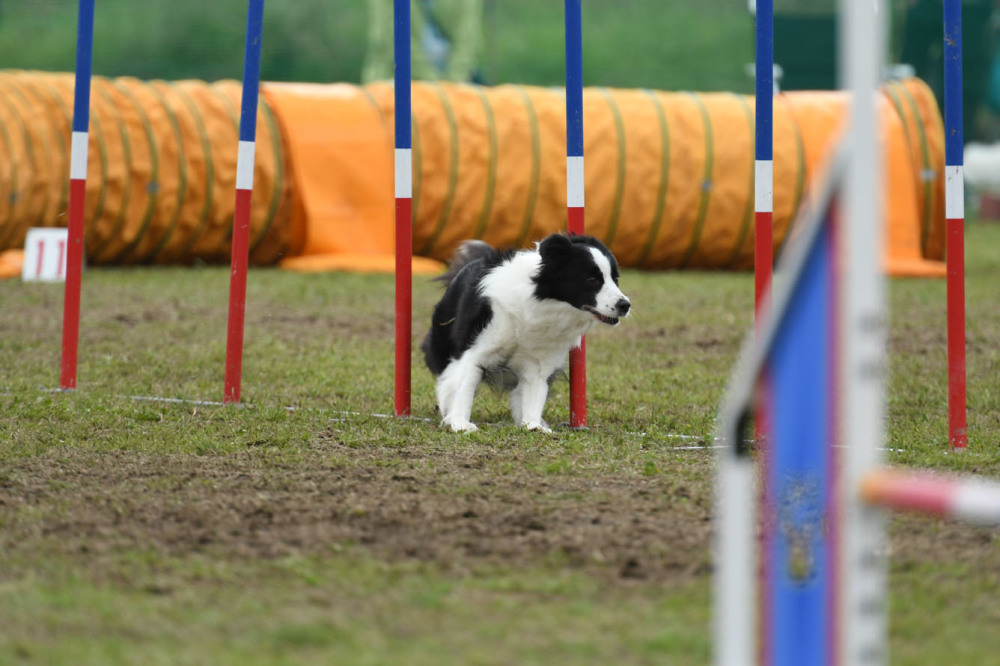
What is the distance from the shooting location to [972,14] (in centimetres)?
1852

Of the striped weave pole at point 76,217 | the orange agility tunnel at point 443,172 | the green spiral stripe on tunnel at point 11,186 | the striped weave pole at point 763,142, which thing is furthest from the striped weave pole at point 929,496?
the green spiral stripe on tunnel at point 11,186

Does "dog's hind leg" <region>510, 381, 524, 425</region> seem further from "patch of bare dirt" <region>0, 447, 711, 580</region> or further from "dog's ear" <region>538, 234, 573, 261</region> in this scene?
"patch of bare dirt" <region>0, 447, 711, 580</region>

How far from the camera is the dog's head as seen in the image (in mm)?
4789

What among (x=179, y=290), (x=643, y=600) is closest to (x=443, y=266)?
(x=179, y=290)

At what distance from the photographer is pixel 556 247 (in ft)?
16.0

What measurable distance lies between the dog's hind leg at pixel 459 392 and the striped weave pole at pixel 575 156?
394mm

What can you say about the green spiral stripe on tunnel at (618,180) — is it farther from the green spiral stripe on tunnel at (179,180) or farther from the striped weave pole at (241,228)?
the striped weave pole at (241,228)

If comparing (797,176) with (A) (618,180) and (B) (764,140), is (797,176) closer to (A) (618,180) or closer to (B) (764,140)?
(A) (618,180)

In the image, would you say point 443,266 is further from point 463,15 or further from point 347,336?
point 463,15

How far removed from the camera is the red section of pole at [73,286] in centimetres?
562

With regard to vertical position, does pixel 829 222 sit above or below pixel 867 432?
above

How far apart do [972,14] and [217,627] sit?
722 inches

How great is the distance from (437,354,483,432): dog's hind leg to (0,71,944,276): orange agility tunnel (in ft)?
19.7

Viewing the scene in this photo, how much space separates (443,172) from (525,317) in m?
6.64
